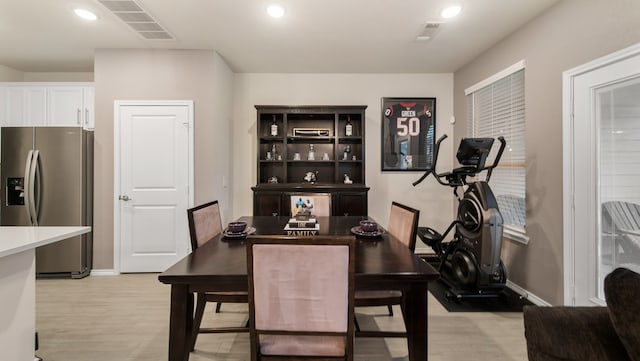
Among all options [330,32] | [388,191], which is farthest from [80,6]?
[388,191]

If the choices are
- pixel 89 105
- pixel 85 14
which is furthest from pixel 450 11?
pixel 89 105

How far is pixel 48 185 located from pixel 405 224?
3.99 metres

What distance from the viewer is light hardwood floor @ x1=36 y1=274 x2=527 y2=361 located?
1.98 m

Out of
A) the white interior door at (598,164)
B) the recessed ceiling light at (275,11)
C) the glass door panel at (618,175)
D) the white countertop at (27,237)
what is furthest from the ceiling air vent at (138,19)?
the glass door panel at (618,175)

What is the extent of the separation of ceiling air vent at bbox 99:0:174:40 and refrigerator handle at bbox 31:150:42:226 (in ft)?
6.15

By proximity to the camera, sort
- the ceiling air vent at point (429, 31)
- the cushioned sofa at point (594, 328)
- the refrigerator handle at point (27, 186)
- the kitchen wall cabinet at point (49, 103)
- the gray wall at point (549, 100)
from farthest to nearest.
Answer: the kitchen wall cabinet at point (49, 103) → the refrigerator handle at point (27, 186) → the ceiling air vent at point (429, 31) → the gray wall at point (549, 100) → the cushioned sofa at point (594, 328)

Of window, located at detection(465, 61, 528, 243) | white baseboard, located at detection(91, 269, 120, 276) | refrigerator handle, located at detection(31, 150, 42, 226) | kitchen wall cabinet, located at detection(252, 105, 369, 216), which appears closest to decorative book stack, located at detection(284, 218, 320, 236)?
kitchen wall cabinet, located at detection(252, 105, 369, 216)

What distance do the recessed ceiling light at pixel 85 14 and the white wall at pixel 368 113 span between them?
1795 millimetres

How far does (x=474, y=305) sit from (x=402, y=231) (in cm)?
131

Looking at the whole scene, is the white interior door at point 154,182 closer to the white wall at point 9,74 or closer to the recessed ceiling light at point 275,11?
the recessed ceiling light at point 275,11

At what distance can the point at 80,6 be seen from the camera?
2605mm

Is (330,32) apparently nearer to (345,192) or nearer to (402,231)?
(345,192)

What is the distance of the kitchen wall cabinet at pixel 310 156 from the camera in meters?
3.90

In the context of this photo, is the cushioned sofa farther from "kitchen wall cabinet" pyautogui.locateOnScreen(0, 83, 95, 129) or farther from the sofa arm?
"kitchen wall cabinet" pyautogui.locateOnScreen(0, 83, 95, 129)
